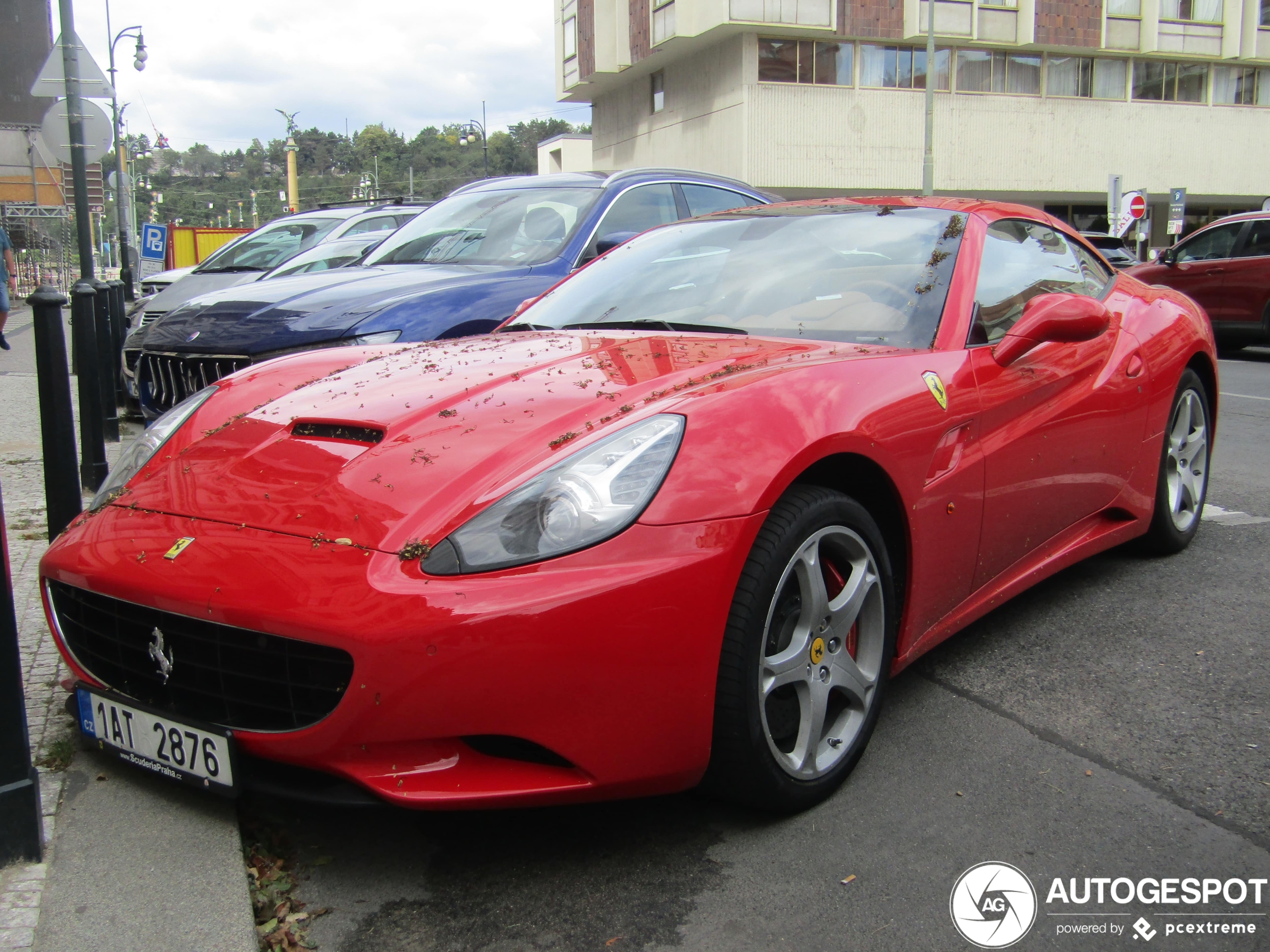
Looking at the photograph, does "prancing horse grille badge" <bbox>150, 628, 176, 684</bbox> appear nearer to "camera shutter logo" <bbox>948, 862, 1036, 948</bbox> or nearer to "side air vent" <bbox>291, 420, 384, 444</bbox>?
"side air vent" <bbox>291, 420, 384, 444</bbox>

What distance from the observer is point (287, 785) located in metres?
2.12

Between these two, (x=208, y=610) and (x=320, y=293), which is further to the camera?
(x=320, y=293)

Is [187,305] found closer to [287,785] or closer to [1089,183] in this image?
[287,785]

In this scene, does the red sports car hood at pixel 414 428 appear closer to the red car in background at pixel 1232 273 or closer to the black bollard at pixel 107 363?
the black bollard at pixel 107 363

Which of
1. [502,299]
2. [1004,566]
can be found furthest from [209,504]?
[502,299]

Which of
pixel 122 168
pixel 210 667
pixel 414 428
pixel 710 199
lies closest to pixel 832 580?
pixel 414 428

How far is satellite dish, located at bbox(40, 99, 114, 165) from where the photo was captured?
905 centimetres

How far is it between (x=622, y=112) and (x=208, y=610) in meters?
43.2

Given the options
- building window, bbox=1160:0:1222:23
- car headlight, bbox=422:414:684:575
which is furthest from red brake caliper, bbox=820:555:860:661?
building window, bbox=1160:0:1222:23

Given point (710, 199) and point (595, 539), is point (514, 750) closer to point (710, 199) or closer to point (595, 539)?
point (595, 539)

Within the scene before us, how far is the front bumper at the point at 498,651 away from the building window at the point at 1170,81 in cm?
4281

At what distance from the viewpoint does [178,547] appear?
225 cm

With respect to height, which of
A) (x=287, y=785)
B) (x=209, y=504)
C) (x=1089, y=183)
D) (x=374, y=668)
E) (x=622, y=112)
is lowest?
(x=287, y=785)

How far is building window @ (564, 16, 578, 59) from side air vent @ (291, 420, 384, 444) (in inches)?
1699
